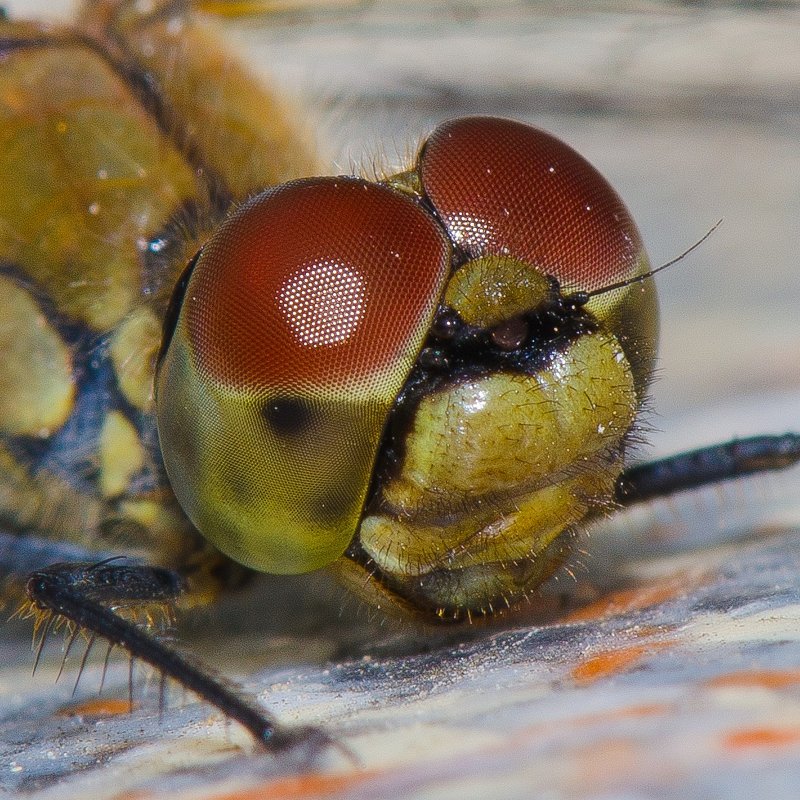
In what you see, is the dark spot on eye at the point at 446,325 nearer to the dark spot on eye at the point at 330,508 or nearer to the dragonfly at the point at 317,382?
the dragonfly at the point at 317,382

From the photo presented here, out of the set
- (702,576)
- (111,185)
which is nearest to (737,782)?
(702,576)

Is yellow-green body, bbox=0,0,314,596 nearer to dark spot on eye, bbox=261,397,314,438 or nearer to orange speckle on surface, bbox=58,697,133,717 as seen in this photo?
orange speckle on surface, bbox=58,697,133,717

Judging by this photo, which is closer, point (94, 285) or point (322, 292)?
point (322, 292)

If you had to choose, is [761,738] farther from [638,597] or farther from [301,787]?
[638,597]

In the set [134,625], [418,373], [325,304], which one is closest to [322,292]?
[325,304]

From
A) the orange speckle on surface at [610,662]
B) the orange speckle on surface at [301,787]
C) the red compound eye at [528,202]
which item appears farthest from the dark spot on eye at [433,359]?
the orange speckle on surface at [301,787]

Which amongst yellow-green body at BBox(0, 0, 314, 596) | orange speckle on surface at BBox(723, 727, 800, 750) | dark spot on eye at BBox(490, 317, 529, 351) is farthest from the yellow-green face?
orange speckle on surface at BBox(723, 727, 800, 750)
